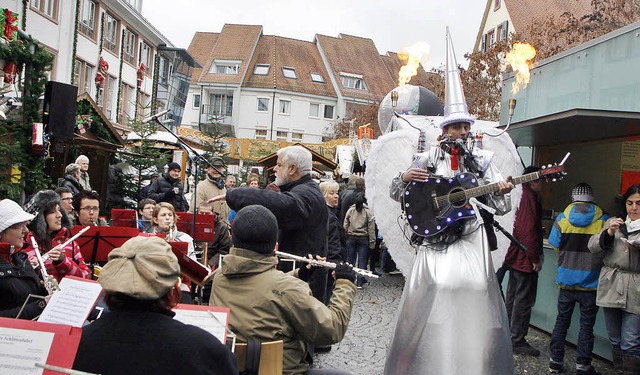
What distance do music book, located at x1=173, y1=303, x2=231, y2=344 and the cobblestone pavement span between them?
11.4 ft

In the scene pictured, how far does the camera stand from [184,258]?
4.14 m

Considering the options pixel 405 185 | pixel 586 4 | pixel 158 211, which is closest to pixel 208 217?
pixel 158 211

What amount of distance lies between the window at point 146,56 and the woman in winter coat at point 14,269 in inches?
1260

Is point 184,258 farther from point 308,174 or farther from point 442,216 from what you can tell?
point 442,216

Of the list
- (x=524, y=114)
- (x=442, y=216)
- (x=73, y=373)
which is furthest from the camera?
(x=524, y=114)

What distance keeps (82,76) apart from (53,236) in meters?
23.4

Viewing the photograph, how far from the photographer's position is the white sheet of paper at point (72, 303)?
307cm

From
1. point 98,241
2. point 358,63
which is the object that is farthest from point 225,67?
point 98,241

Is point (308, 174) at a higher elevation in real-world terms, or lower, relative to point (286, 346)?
higher

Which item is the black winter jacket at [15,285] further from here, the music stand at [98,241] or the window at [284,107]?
the window at [284,107]

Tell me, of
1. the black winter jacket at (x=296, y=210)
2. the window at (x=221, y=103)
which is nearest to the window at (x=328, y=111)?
the window at (x=221, y=103)

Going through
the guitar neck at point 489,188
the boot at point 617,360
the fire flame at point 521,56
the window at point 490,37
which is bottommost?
the boot at point 617,360

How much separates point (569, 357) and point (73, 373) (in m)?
5.96

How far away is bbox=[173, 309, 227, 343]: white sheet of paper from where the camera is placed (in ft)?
9.64
